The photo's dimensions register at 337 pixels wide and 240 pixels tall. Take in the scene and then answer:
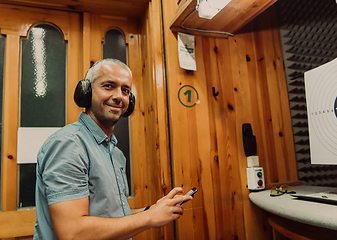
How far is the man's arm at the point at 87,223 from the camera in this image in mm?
766

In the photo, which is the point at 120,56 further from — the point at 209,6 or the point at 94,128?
the point at 94,128

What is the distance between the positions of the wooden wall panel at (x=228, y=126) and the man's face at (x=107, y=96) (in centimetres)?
46

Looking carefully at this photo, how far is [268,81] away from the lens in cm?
181

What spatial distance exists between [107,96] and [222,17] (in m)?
0.92

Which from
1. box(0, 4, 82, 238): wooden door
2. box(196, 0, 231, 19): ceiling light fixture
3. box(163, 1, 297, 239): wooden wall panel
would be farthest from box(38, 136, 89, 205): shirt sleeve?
box(196, 0, 231, 19): ceiling light fixture

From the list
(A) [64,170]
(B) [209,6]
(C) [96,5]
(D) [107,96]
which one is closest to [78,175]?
(A) [64,170]

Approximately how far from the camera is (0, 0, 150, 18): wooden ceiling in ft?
5.40

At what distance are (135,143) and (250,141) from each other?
0.83 meters

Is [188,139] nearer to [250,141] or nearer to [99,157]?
[250,141]

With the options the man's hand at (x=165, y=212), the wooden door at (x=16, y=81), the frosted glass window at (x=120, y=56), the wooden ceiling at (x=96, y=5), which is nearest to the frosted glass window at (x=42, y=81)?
the wooden door at (x=16, y=81)

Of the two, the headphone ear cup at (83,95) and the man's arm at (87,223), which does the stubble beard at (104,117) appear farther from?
the man's arm at (87,223)

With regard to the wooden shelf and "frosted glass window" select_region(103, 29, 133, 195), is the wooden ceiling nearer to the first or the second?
"frosted glass window" select_region(103, 29, 133, 195)

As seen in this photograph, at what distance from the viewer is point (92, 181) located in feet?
3.02

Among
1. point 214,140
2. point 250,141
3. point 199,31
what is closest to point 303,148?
point 250,141
